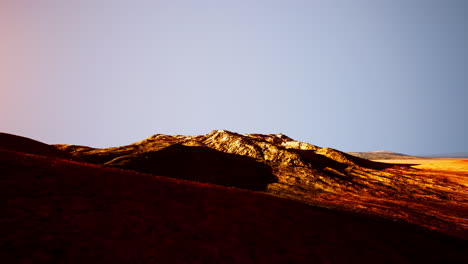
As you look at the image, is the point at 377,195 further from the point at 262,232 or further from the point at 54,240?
the point at 54,240

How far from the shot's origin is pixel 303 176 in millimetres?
39469

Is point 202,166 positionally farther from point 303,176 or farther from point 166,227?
point 166,227

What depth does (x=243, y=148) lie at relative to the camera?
5394cm

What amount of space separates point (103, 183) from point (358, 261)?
46.0ft

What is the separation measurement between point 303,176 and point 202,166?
1824 cm

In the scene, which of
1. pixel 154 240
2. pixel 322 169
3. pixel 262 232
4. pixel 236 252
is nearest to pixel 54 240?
pixel 154 240

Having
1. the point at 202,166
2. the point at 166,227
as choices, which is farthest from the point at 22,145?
the point at 166,227

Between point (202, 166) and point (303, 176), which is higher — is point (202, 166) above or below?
above

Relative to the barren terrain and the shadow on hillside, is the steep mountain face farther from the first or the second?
the barren terrain

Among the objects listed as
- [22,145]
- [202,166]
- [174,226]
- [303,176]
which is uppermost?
[22,145]

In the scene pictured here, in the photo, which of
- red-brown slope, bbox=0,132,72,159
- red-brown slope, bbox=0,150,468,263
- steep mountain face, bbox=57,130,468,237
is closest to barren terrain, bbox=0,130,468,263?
red-brown slope, bbox=0,150,468,263

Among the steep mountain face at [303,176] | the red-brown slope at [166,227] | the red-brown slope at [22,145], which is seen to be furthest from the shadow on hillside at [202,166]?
the red-brown slope at [166,227]

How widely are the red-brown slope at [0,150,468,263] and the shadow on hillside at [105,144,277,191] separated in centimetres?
1909

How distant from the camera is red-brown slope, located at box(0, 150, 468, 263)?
25.3 feet
